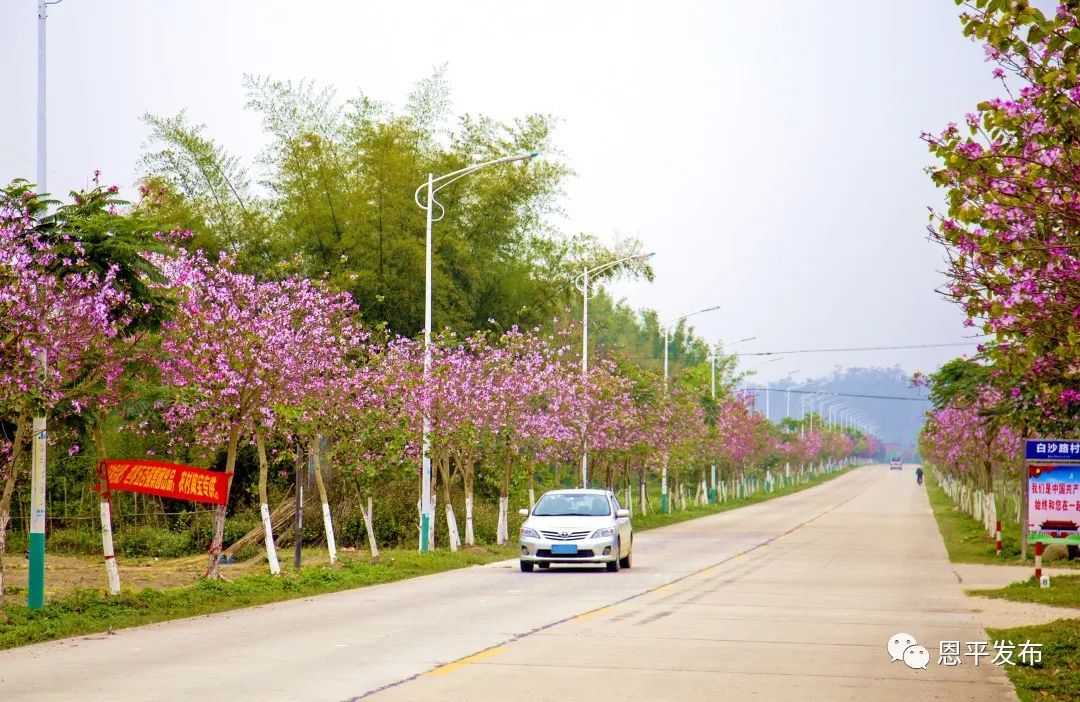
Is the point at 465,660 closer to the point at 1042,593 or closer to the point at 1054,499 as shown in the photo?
the point at 1042,593

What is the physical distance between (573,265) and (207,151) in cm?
1397

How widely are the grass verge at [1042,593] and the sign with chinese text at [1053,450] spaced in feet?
6.71

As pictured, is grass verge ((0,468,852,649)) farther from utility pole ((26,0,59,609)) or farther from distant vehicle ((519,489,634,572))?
distant vehicle ((519,489,634,572))

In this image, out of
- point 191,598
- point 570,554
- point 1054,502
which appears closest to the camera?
point 191,598

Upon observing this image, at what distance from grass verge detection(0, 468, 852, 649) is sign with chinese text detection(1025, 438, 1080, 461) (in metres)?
10.7

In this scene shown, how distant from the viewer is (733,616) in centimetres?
1872

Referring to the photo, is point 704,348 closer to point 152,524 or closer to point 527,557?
point 152,524

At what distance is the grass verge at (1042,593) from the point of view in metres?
21.5

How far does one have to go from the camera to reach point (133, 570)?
3206 cm

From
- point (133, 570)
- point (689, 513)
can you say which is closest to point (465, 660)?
point (133, 570)

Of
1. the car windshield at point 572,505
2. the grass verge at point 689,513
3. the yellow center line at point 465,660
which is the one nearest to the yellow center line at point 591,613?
the yellow center line at point 465,660

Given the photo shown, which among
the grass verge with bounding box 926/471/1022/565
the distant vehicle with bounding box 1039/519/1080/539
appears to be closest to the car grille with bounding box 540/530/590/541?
the distant vehicle with bounding box 1039/519/1080/539

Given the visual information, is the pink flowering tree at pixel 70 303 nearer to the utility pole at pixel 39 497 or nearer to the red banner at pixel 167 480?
the utility pole at pixel 39 497

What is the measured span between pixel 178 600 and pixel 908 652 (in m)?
9.78
